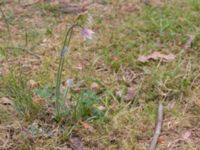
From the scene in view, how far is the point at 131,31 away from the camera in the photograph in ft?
7.93

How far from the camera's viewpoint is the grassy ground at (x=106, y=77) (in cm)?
170

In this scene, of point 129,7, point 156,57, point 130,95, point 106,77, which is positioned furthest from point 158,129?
point 129,7

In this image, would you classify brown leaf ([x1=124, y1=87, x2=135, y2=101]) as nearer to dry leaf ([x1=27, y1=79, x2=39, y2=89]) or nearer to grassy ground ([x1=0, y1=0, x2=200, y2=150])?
grassy ground ([x1=0, y1=0, x2=200, y2=150])

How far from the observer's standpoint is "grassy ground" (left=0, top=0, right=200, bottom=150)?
1.70 m

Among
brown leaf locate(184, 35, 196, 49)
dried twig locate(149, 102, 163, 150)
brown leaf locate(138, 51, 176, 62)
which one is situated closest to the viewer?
dried twig locate(149, 102, 163, 150)

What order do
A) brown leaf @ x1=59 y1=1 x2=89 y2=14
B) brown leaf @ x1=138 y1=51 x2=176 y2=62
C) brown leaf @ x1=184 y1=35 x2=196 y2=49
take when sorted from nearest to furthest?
brown leaf @ x1=138 y1=51 x2=176 y2=62, brown leaf @ x1=184 y1=35 x2=196 y2=49, brown leaf @ x1=59 y1=1 x2=89 y2=14

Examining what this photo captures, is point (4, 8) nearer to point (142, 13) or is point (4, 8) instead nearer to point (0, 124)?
point (142, 13)

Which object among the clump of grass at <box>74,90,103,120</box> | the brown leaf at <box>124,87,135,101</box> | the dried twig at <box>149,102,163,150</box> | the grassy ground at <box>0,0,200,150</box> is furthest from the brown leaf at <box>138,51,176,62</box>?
the clump of grass at <box>74,90,103,120</box>

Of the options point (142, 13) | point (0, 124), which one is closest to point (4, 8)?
point (142, 13)

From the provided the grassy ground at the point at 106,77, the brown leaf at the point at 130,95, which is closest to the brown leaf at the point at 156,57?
the grassy ground at the point at 106,77

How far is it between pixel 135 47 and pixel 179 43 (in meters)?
0.24

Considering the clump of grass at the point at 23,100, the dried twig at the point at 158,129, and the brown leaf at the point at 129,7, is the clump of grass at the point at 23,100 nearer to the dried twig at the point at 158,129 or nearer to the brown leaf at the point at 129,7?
the dried twig at the point at 158,129

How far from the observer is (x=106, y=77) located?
2037 millimetres

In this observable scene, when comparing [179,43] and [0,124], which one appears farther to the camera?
[179,43]
